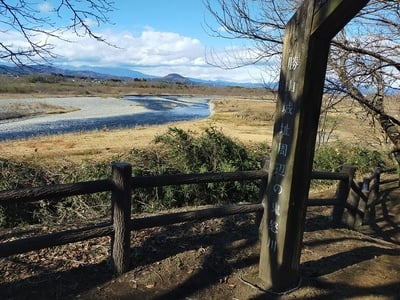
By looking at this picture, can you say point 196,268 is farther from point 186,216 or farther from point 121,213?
point 121,213

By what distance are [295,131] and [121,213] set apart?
69.2 inches

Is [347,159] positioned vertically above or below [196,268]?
below

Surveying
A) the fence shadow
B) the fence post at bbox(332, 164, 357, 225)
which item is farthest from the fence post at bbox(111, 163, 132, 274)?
the fence shadow

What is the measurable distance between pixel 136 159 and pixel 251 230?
4487 millimetres

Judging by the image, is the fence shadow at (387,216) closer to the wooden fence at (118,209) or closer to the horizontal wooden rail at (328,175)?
the horizontal wooden rail at (328,175)

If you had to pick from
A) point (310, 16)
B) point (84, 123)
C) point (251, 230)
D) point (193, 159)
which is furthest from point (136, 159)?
point (84, 123)

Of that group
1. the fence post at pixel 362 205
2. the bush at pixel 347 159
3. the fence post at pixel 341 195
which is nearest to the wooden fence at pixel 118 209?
the fence post at pixel 341 195

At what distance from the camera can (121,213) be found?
4.09 meters

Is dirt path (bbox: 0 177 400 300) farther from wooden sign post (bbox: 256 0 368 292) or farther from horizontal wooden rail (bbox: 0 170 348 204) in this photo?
horizontal wooden rail (bbox: 0 170 348 204)

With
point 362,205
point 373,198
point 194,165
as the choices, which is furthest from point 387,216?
point 194,165

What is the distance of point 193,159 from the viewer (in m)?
10.3

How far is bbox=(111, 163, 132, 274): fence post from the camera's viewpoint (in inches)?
160

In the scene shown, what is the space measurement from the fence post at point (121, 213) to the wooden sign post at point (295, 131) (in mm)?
1308

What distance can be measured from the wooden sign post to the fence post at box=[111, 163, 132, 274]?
1.31 metres
